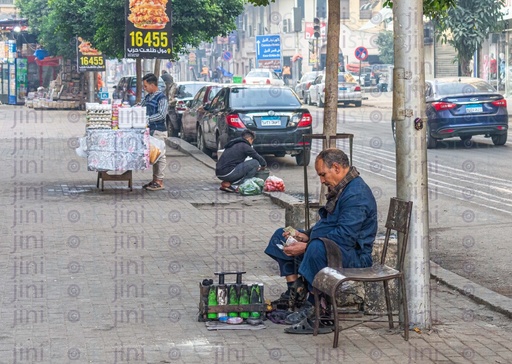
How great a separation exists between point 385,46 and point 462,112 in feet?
183

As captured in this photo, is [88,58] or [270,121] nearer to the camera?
[270,121]

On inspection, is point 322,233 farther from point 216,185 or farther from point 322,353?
point 216,185

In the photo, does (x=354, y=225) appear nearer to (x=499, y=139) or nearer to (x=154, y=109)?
(x=154, y=109)

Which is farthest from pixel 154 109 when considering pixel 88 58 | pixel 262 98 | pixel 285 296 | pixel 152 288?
pixel 88 58

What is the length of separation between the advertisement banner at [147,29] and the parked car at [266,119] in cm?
178

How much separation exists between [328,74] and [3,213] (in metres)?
4.63

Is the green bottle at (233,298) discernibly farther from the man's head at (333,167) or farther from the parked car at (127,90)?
the parked car at (127,90)

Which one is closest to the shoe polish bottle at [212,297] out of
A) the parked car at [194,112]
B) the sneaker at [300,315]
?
the sneaker at [300,315]

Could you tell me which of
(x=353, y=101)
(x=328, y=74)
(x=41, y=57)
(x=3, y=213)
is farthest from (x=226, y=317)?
(x=41, y=57)

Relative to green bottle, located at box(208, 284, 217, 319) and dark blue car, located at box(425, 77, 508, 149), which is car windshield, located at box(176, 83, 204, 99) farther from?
green bottle, located at box(208, 284, 217, 319)

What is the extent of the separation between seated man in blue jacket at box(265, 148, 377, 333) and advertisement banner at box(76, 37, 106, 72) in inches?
1181

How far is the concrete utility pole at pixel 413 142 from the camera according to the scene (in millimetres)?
7312

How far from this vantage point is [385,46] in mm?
77438

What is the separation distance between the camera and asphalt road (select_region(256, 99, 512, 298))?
410 inches
